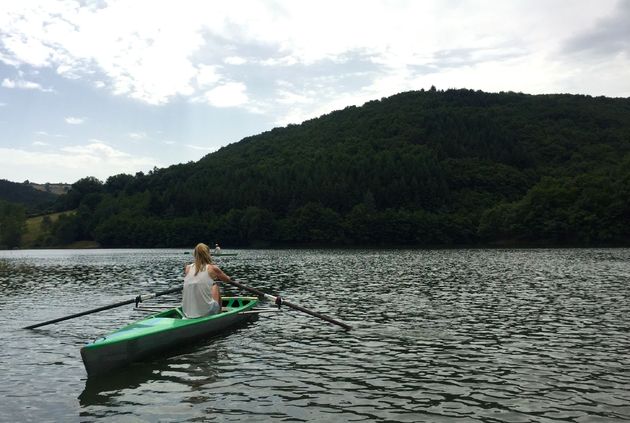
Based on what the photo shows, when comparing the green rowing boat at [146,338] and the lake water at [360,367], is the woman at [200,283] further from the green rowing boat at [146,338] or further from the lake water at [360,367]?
the lake water at [360,367]

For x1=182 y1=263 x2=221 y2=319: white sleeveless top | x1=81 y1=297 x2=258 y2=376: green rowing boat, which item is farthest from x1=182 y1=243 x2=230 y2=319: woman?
x1=81 y1=297 x2=258 y2=376: green rowing boat

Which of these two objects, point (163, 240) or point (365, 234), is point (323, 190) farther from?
point (163, 240)

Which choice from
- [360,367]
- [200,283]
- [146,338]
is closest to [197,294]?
[200,283]

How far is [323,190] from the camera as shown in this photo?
184750 mm

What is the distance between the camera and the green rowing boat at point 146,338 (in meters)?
16.0

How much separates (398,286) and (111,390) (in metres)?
28.5

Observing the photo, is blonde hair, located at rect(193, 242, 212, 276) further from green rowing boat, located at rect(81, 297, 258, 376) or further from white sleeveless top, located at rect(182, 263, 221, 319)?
green rowing boat, located at rect(81, 297, 258, 376)

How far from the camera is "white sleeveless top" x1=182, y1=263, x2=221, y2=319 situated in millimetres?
20562

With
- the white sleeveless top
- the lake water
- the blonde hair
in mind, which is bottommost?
the lake water

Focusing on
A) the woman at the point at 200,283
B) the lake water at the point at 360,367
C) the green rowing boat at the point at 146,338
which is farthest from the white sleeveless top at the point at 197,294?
the lake water at the point at 360,367

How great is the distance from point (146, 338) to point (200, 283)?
351 centimetres

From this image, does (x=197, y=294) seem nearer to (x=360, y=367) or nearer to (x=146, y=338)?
(x=146, y=338)

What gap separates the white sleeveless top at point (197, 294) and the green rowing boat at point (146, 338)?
0.48 m

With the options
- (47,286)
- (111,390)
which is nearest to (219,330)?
(111,390)
